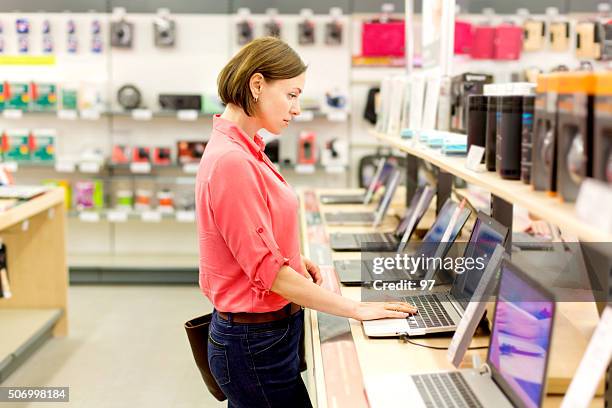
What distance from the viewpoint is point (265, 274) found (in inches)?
79.7

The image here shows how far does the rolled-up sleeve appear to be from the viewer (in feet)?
6.56

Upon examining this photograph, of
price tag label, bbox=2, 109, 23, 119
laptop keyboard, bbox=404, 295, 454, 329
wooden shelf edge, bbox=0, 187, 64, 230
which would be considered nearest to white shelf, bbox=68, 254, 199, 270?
price tag label, bbox=2, 109, 23, 119

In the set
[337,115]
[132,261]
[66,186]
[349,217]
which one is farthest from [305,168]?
[66,186]

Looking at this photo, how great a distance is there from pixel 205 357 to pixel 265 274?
0.56 m

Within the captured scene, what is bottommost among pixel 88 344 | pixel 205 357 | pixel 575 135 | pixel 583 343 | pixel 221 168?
pixel 88 344

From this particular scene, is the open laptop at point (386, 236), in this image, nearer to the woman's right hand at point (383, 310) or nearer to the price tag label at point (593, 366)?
the woman's right hand at point (383, 310)

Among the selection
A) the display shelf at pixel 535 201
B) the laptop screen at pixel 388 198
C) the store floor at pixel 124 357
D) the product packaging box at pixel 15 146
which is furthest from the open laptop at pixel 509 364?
the product packaging box at pixel 15 146

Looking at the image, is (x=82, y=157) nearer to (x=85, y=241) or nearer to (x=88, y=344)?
(x=85, y=241)

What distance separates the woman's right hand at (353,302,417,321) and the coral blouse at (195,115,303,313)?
24cm

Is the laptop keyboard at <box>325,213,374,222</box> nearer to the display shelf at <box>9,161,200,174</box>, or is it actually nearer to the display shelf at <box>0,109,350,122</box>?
the display shelf at <box>0,109,350,122</box>

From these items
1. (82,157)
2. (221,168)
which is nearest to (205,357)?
(221,168)

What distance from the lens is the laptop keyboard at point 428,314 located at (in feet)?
7.74

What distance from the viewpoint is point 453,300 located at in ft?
8.33

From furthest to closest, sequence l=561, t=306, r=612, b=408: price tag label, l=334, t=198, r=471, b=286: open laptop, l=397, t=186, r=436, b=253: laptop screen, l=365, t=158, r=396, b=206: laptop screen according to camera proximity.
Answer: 1. l=365, t=158, r=396, b=206: laptop screen
2. l=397, t=186, r=436, b=253: laptop screen
3. l=334, t=198, r=471, b=286: open laptop
4. l=561, t=306, r=612, b=408: price tag label
